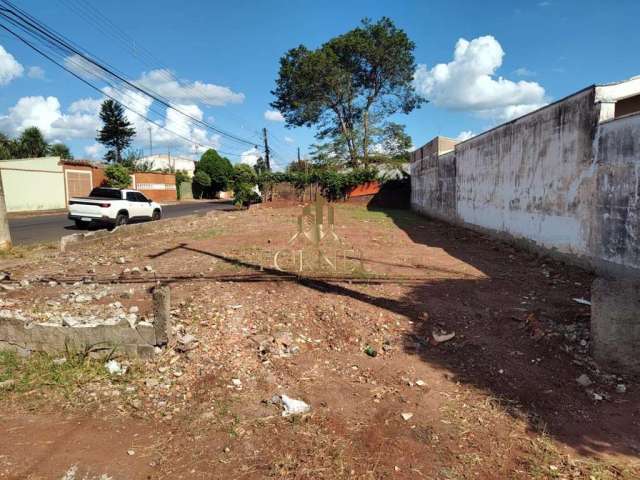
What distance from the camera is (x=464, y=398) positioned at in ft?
11.5

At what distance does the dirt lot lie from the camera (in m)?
2.76

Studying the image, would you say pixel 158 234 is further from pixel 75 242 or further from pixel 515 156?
pixel 515 156

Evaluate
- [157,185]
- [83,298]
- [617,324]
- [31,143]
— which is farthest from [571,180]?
[31,143]

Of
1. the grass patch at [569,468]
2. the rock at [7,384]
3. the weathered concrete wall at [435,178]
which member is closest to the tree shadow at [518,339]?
the grass patch at [569,468]

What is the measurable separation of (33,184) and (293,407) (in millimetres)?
29229

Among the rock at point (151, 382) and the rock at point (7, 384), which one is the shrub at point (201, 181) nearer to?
the rock at point (7, 384)

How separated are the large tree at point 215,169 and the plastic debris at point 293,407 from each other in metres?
47.0

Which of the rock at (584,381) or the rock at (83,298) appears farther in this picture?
the rock at (83,298)

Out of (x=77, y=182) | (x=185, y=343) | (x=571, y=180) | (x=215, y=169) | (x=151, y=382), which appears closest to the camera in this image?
(x=151, y=382)

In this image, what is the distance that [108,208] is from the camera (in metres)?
14.5

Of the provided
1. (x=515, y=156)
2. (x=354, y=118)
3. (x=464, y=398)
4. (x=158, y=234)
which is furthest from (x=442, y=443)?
(x=354, y=118)

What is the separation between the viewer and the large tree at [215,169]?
48281 millimetres

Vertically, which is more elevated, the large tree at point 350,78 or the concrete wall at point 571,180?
the large tree at point 350,78

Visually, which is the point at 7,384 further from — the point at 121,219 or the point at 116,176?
the point at 116,176
